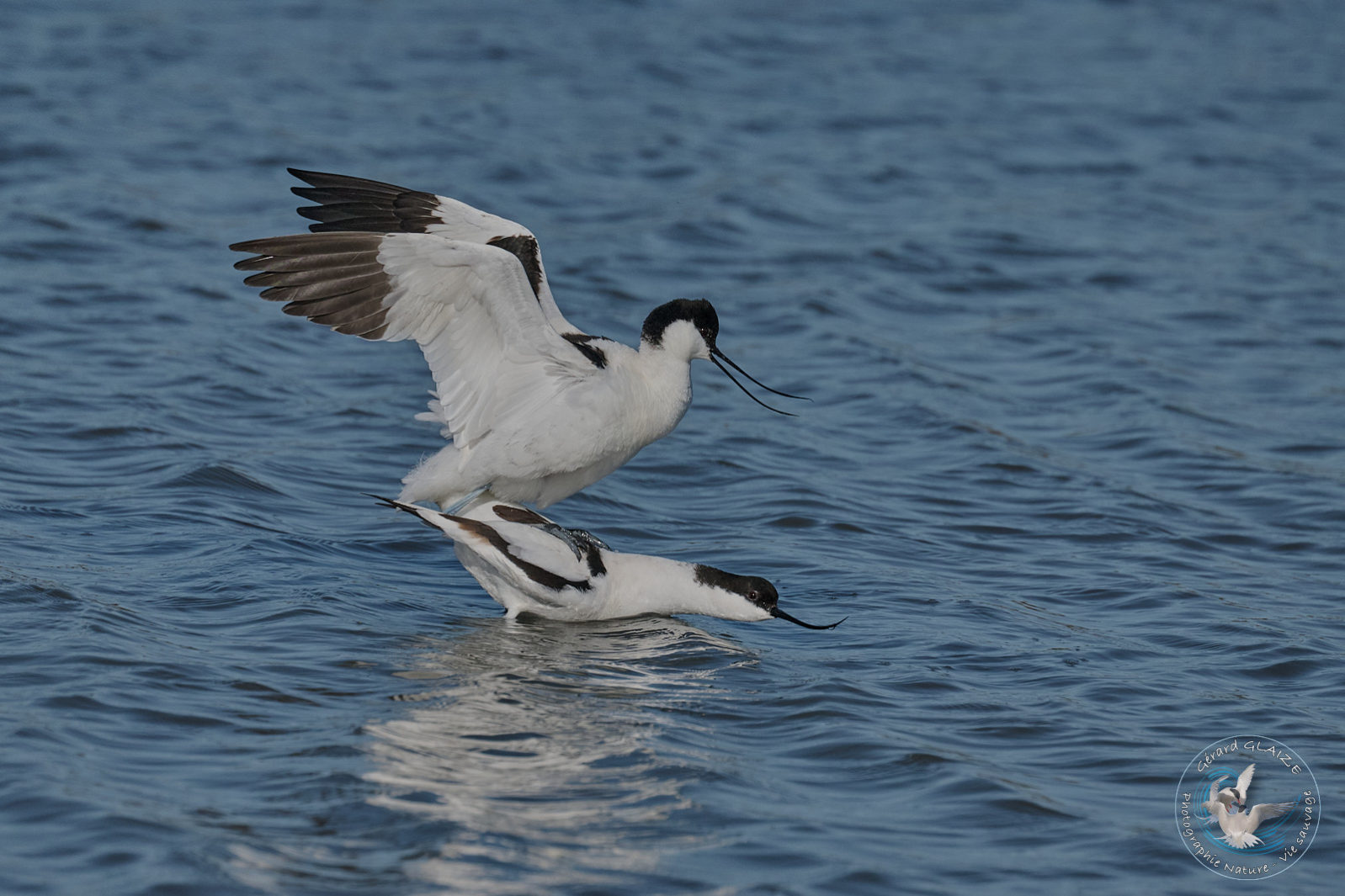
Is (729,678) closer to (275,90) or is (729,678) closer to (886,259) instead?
(886,259)

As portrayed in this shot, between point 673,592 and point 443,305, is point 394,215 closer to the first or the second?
point 443,305

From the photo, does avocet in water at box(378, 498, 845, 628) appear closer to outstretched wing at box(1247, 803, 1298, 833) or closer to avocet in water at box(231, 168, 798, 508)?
avocet in water at box(231, 168, 798, 508)

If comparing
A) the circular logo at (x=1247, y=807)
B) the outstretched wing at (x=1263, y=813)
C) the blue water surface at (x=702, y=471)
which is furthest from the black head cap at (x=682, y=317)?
the outstretched wing at (x=1263, y=813)

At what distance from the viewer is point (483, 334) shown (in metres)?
7.38

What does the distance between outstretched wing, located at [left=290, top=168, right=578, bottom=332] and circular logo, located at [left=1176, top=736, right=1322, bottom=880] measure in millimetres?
3499

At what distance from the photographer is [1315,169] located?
1695cm

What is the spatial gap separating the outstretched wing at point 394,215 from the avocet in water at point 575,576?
1078 mm

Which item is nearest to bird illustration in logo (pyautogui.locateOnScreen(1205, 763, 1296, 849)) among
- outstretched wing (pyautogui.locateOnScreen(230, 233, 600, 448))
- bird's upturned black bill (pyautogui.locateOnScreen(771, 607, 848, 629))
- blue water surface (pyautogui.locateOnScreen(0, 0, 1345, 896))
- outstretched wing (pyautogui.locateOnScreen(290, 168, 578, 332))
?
blue water surface (pyautogui.locateOnScreen(0, 0, 1345, 896))

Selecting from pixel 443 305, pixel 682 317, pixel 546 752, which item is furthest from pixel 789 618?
pixel 443 305

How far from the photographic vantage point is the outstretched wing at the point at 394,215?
7797 millimetres

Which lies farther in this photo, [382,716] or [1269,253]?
[1269,253]

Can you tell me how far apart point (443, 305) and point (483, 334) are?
239 millimetres

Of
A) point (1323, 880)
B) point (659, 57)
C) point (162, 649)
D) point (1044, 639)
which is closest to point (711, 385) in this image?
point (1044, 639)

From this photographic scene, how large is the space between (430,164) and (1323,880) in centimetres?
1127
